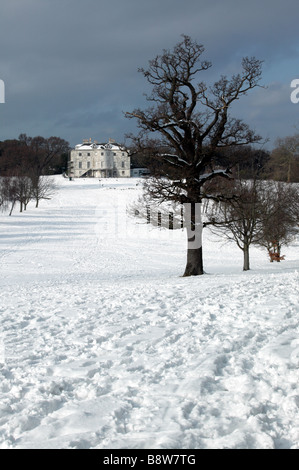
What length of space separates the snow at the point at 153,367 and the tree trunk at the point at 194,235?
5.10 metres

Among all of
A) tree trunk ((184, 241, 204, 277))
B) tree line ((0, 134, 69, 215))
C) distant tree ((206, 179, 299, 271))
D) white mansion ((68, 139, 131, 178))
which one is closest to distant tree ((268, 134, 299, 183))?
distant tree ((206, 179, 299, 271))

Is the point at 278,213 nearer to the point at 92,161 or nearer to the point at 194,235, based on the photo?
the point at 194,235

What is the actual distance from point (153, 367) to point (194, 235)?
11.5 metres

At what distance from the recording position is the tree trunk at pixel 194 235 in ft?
53.9

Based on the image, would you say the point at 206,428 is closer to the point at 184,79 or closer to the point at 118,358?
the point at 118,358

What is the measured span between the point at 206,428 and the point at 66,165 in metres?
138

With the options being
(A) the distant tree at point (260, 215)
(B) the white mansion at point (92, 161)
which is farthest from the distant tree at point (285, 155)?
(B) the white mansion at point (92, 161)

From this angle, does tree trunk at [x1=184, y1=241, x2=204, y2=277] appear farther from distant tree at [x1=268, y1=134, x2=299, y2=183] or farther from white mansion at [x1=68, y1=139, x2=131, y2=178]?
white mansion at [x1=68, y1=139, x2=131, y2=178]

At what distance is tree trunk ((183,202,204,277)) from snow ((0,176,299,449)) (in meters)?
5.10

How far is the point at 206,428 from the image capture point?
4.11m

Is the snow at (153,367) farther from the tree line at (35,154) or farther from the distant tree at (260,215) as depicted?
the tree line at (35,154)

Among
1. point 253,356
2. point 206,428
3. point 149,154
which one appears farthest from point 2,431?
point 149,154

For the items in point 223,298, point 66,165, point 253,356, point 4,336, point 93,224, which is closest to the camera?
point 253,356

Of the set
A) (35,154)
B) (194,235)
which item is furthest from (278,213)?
(35,154)
